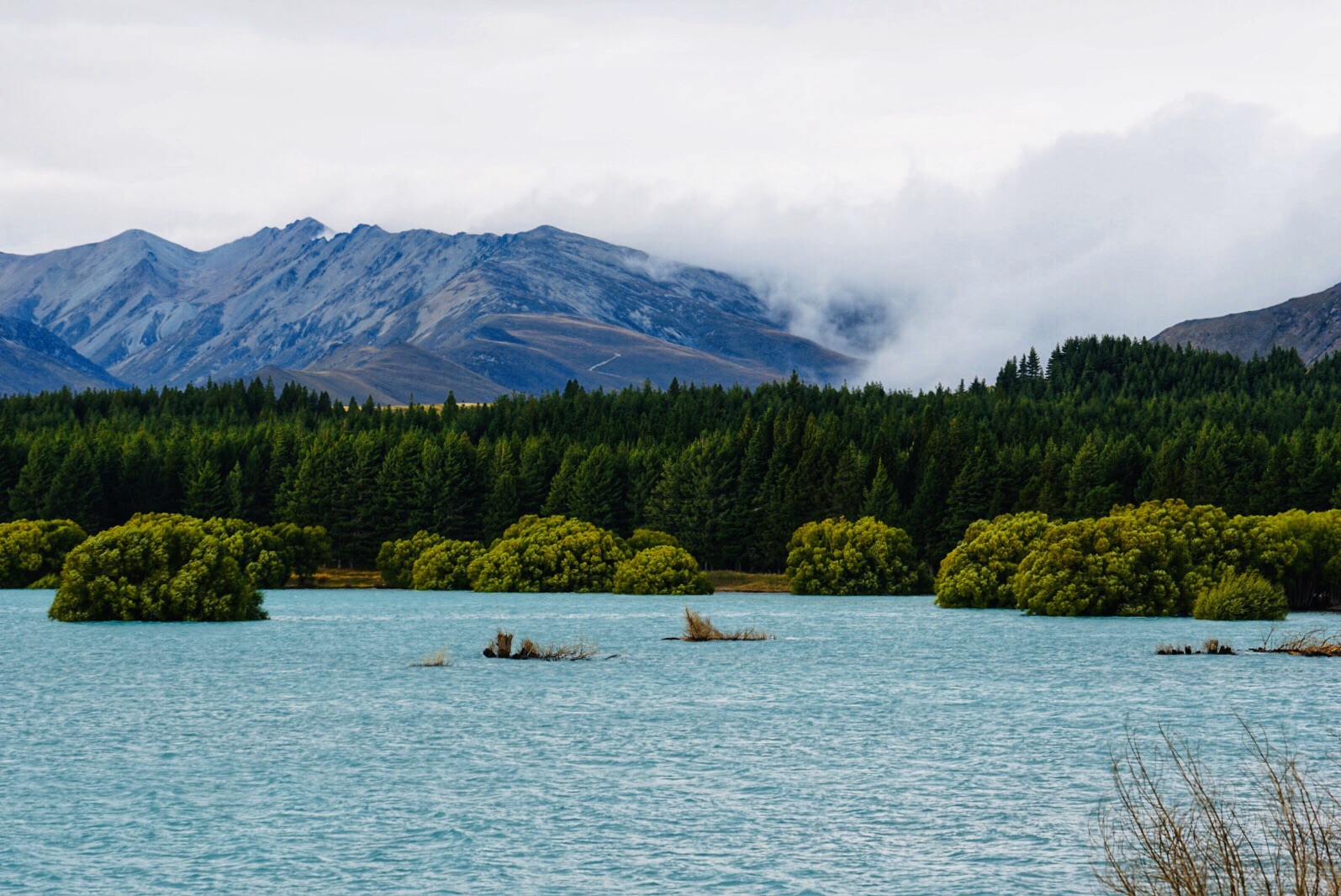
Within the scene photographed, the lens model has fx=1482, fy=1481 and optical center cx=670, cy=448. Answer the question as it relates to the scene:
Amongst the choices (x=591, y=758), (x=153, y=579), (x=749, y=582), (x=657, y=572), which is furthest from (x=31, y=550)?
(x=591, y=758)

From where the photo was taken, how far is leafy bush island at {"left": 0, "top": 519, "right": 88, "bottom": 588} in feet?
534

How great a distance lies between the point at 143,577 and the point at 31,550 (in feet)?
233

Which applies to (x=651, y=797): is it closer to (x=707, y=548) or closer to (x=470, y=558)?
(x=470, y=558)

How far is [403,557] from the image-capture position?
181875mm

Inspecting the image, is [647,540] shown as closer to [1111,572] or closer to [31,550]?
[31,550]

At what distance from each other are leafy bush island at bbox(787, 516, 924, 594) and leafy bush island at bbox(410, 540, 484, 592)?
3769 cm

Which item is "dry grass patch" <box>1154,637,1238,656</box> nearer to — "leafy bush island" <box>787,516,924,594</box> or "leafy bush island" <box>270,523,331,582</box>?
"leafy bush island" <box>787,516,924,594</box>

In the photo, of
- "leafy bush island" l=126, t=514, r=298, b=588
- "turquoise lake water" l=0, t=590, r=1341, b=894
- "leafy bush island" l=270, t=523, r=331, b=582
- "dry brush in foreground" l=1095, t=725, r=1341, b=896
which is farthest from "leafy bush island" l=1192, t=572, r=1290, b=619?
Result: "leafy bush island" l=270, t=523, r=331, b=582

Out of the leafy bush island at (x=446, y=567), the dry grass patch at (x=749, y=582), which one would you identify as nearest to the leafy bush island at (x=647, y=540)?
the dry grass patch at (x=749, y=582)

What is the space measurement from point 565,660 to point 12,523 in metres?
113

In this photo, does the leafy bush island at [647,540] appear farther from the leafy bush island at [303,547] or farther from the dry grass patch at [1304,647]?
the dry grass patch at [1304,647]

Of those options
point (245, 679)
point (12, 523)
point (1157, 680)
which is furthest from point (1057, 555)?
point (12, 523)

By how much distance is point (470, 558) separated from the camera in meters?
173

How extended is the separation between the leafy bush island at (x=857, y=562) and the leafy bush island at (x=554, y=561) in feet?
67.0
